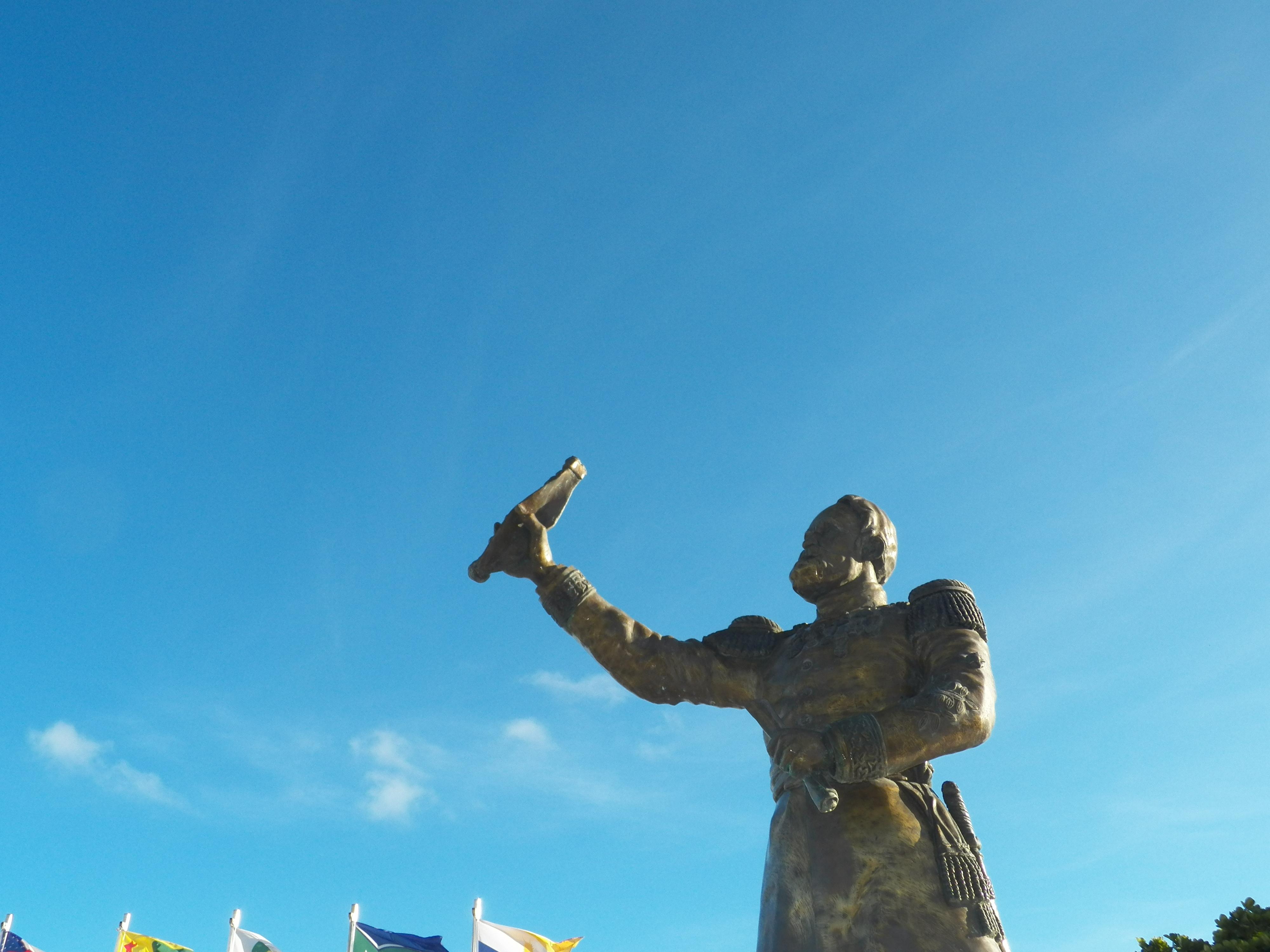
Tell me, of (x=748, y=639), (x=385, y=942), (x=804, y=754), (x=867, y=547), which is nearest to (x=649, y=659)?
(x=748, y=639)

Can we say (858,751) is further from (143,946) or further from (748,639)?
(143,946)

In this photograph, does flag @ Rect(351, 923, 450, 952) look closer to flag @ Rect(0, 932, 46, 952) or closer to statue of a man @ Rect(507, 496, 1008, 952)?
flag @ Rect(0, 932, 46, 952)

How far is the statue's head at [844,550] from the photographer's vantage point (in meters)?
5.55

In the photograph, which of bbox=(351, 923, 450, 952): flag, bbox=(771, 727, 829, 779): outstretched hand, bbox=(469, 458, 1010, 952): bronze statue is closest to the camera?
bbox=(771, 727, 829, 779): outstretched hand

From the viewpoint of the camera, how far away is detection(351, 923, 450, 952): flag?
Result: 1684 centimetres

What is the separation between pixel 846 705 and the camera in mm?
4859

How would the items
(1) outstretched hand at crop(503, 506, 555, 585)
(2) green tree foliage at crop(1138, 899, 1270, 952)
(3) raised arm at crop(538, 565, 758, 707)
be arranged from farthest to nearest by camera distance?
(2) green tree foliage at crop(1138, 899, 1270, 952), (1) outstretched hand at crop(503, 506, 555, 585), (3) raised arm at crop(538, 565, 758, 707)

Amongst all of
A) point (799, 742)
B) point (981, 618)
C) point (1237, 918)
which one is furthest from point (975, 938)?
point (1237, 918)

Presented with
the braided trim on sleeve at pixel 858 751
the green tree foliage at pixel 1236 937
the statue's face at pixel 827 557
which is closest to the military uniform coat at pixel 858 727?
the braided trim on sleeve at pixel 858 751

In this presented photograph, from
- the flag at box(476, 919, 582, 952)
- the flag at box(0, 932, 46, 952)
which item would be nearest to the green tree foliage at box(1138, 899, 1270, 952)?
the flag at box(476, 919, 582, 952)

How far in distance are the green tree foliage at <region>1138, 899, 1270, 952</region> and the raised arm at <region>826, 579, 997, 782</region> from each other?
655 centimetres

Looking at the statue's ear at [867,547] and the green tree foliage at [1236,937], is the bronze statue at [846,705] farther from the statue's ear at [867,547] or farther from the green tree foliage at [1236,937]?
the green tree foliage at [1236,937]

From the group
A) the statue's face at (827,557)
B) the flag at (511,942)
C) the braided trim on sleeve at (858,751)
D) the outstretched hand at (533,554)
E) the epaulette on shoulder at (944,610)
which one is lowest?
the braided trim on sleeve at (858,751)

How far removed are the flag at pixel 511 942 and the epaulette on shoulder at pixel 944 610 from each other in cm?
1460
